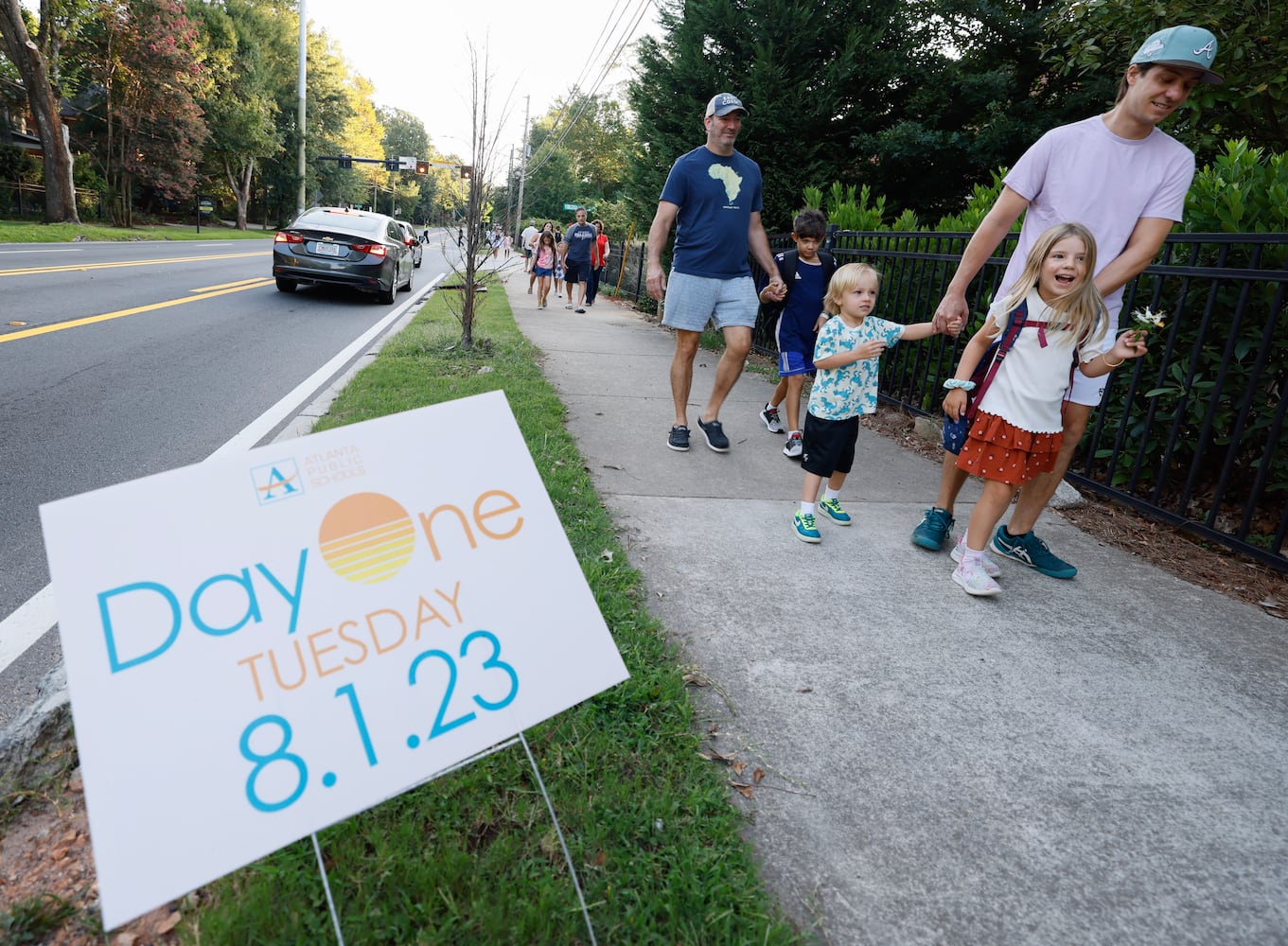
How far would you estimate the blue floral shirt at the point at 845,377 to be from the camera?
12.1 feet

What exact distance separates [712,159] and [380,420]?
3.84 m

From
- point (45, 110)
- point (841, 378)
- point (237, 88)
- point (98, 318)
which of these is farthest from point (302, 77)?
point (841, 378)

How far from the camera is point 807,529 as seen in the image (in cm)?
369

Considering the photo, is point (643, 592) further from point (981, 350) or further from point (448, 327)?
point (448, 327)

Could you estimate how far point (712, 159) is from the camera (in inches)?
193

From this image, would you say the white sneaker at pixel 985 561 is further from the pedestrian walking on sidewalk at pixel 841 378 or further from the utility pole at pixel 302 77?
the utility pole at pixel 302 77

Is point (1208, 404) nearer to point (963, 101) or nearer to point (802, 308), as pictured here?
point (802, 308)

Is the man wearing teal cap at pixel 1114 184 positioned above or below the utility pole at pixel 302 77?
below

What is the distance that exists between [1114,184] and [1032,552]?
1.59 metres

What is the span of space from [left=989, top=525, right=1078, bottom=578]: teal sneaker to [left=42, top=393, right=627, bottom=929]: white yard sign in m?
2.59

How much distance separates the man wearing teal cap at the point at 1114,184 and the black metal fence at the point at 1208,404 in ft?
2.41

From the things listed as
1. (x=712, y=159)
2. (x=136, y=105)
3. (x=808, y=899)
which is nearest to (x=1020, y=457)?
(x=808, y=899)

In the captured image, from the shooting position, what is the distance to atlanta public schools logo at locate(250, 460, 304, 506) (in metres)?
1.53

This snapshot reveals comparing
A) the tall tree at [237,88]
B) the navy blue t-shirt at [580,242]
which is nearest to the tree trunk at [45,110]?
the tall tree at [237,88]
